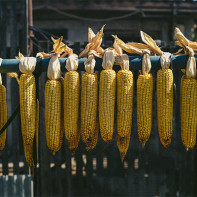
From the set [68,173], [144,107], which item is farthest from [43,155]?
[144,107]

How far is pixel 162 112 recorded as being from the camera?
8.41ft

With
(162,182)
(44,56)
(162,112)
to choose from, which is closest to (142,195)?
(162,182)

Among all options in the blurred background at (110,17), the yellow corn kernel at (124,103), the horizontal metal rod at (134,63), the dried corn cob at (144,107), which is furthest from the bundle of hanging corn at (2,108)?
the blurred background at (110,17)

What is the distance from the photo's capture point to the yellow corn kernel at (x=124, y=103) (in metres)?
2.53

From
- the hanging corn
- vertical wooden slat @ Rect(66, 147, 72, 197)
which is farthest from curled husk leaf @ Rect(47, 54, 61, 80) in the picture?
vertical wooden slat @ Rect(66, 147, 72, 197)

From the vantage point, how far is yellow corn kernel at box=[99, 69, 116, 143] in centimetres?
253

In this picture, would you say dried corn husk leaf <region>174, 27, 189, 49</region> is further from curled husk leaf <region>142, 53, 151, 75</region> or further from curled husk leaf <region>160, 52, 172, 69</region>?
curled husk leaf <region>142, 53, 151, 75</region>

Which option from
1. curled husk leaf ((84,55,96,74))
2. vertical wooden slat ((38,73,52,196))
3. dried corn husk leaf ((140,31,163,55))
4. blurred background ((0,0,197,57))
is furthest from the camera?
blurred background ((0,0,197,57))

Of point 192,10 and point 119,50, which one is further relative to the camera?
point 192,10

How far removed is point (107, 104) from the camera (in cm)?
253

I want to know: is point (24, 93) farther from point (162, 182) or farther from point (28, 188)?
point (162, 182)

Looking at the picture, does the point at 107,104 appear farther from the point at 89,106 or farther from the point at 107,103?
the point at 89,106

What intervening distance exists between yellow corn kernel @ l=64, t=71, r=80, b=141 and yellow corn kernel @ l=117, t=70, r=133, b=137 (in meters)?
0.39

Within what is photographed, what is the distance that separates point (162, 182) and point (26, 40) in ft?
11.5
